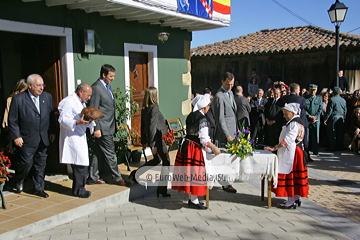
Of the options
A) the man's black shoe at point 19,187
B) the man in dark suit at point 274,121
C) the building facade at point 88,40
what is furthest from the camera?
the man in dark suit at point 274,121

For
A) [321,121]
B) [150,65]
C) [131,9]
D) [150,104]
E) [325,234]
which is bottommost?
[325,234]

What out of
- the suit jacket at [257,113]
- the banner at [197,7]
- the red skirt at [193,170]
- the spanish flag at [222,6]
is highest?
the spanish flag at [222,6]

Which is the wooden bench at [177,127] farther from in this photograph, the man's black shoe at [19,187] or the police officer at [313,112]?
the man's black shoe at [19,187]

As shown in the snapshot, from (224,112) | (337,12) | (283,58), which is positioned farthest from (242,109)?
(283,58)

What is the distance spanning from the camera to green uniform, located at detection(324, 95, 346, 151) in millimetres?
10242

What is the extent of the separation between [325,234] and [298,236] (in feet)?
1.21

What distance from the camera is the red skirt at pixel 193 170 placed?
512cm

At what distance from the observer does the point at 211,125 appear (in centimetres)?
653

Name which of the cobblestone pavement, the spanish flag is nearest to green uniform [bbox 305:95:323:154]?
the spanish flag

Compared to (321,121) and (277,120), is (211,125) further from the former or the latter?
(321,121)

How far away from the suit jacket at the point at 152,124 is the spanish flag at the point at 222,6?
4.47 m

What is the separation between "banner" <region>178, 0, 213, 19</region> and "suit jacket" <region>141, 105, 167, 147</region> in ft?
10.3

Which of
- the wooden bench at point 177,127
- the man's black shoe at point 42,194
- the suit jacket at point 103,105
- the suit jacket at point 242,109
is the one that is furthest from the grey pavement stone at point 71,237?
the wooden bench at point 177,127

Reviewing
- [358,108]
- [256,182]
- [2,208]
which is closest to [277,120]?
[256,182]
